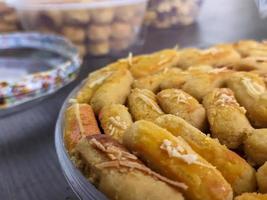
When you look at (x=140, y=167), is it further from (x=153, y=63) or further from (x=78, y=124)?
(x=153, y=63)

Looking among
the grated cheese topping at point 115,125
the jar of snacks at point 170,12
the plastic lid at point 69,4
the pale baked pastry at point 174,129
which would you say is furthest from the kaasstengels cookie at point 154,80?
the jar of snacks at point 170,12

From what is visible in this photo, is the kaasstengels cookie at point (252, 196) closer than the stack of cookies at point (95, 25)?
Yes

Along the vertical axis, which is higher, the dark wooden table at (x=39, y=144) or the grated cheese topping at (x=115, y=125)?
the grated cheese topping at (x=115, y=125)

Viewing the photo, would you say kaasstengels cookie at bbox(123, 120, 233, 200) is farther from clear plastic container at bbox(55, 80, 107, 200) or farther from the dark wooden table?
the dark wooden table

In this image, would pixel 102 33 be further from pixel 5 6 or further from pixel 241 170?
pixel 241 170

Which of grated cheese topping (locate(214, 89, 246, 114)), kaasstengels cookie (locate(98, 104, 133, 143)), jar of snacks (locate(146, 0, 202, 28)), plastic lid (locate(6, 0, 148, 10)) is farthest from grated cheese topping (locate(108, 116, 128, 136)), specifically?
jar of snacks (locate(146, 0, 202, 28))

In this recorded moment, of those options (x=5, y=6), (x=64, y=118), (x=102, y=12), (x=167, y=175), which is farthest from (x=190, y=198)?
(x=5, y=6)

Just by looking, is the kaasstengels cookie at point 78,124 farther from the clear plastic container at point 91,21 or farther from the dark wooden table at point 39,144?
the clear plastic container at point 91,21

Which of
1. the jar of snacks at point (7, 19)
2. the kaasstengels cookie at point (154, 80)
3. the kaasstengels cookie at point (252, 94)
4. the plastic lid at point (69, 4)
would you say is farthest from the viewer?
the jar of snacks at point (7, 19)
